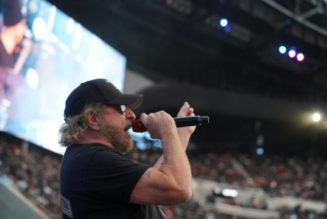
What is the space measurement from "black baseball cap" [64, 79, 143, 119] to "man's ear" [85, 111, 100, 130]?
42mm

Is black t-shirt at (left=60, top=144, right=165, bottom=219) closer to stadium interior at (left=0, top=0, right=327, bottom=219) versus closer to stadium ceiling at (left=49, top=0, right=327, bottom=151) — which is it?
stadium interior at (left=0, top=0, right=327, bottom=219)

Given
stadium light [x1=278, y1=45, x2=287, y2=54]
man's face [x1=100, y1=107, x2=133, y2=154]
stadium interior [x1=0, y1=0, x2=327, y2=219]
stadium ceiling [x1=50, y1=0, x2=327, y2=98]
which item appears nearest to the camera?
man's face [x1=100, y1=107, x2=133, y2=154]

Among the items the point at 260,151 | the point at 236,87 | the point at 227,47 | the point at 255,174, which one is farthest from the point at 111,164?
the point at 260,151

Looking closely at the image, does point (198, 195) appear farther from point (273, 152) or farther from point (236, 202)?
point (273, 152)

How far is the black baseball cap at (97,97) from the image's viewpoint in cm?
193

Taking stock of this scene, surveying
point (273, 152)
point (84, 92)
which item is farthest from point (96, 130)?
point (273, 152)

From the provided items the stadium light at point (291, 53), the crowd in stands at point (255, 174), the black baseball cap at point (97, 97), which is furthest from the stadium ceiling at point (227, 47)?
the black baseball cap at point (97, 97)

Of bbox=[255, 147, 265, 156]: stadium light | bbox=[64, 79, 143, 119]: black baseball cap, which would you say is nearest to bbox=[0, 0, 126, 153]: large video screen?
bbox=[64, 79, 143, 119]: black baseball cap

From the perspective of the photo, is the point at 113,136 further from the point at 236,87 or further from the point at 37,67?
the point at 236,87

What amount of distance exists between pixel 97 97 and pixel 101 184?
1.07ft

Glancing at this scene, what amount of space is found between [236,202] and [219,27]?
6875 mm

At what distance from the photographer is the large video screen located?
27.9ft

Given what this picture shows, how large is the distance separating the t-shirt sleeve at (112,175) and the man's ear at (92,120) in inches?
4.9

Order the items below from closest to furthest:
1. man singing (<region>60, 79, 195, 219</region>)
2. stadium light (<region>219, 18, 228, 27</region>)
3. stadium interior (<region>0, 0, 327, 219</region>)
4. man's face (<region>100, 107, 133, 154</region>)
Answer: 1. man singing (<region>60, 79, 195, 219</region>)
2. man's face (<region>100, 107, 133, 154</region>)
3. stadium interior (<region>0, 0, 327, 219</region>)
4. stadium light (<region>219, 18, 228, 27</region>)
